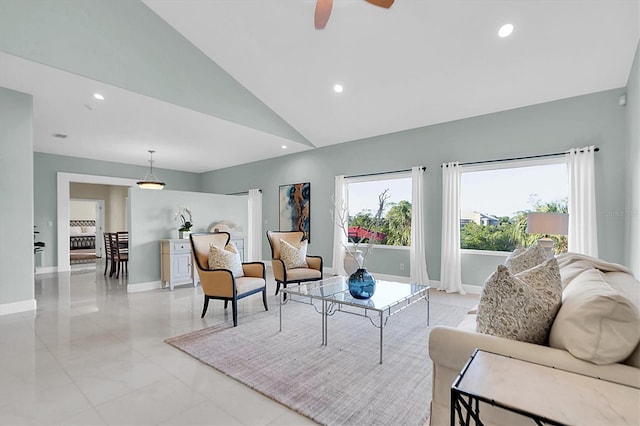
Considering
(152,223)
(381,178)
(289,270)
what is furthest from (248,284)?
(381,178)

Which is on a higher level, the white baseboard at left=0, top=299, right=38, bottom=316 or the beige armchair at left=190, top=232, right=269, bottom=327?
the beige armchair at left=190, top=232, right=269, bottom=327

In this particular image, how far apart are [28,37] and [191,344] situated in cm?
356

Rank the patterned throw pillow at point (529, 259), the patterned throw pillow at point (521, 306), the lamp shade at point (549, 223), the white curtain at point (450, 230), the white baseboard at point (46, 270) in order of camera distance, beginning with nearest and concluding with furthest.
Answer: the patterned throw pillow at point (521, 306), the patterned throw pillow at point (529, 259), the lamp shade at point (549, 223), the white curtain at point (450, 230), the white baseboard at point (46, 270)

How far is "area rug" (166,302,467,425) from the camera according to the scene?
1.99 meters

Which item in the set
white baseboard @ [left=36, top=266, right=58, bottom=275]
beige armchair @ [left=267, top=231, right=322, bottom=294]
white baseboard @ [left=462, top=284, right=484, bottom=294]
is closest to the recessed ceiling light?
white baseboard @ [left=462, top=284, right=484, bottom=294]

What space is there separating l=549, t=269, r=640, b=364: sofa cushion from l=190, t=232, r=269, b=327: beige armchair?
296 centimetres

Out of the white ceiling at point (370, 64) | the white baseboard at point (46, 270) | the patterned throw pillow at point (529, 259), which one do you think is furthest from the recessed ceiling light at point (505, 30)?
the white baseboard at point (46, 270)

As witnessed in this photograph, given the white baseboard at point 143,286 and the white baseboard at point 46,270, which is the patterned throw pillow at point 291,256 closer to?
the white baseboard at point 143,286

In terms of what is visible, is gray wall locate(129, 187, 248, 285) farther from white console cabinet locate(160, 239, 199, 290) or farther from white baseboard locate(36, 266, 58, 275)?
white baseboard locate(36, 266, 58, 275)

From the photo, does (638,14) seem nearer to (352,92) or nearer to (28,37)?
(352,92)

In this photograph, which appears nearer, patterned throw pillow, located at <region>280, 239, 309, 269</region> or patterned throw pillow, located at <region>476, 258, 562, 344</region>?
patterned throw pillow, located at <region>476, 258, 562, 344</region>

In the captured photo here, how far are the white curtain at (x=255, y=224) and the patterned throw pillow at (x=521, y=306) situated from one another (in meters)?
7.07

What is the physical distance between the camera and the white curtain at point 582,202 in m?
3.95

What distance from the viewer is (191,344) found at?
2.95 meters
